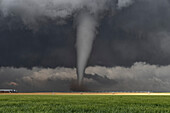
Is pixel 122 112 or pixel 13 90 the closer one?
pixel 122 112

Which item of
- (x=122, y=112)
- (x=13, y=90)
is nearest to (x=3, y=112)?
(x=122, y=112)

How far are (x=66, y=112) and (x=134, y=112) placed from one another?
5241mm

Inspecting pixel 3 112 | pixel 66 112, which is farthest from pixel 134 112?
pixel 3 112

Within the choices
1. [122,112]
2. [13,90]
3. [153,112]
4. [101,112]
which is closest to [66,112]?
[101,112]

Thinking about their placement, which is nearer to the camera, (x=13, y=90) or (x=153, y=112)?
(x=153, y=112)

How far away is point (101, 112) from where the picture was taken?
17016 millimetres

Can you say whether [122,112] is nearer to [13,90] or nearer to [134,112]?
[134,112]

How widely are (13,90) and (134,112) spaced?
159406mm

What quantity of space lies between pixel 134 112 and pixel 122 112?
40.3 inches

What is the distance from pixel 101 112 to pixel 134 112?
8.41ft

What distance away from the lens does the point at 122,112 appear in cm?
1686

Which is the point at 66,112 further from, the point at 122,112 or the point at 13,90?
the point at 13,90

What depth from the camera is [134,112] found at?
1716 cm

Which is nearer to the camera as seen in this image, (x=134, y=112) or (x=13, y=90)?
(x=134, y=112)
